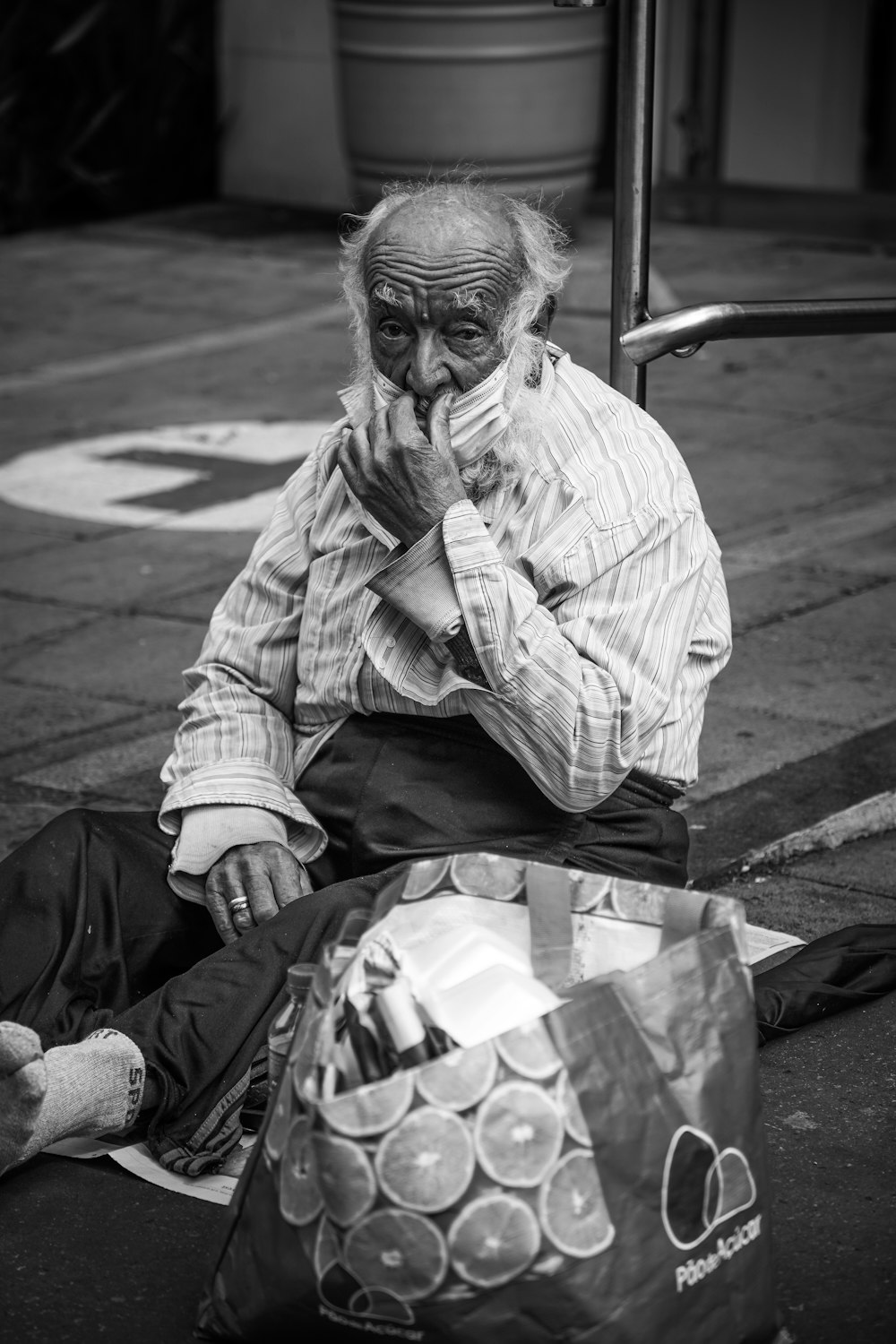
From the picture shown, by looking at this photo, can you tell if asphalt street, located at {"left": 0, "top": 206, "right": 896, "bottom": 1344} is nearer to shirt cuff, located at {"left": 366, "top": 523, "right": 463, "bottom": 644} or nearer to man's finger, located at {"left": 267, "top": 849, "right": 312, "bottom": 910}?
man's finger, located at {"left": 267, "top": 849, "right": 312, "bottom": 910}

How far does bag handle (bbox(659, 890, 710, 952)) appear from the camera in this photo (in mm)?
1966

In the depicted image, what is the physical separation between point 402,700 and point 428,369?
0.45m

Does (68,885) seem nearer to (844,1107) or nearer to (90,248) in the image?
(844,1107)

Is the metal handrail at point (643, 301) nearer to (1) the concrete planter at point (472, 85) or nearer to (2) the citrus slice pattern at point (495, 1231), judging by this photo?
(2) the citrus slice pattern at point (495, 1231)

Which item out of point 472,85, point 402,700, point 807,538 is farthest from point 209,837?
point 472,85

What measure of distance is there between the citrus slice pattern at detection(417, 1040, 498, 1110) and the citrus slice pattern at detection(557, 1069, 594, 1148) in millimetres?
67

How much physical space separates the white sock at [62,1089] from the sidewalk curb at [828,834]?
3.94ft

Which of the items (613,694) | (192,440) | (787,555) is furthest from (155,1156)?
(192,440)

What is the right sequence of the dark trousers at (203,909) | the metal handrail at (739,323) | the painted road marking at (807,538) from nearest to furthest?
the dark trousers at (203,909) → the metal handrail at (739,323) → the painted road marking at (807,538)

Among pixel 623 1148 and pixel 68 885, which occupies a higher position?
pixel 623 1148

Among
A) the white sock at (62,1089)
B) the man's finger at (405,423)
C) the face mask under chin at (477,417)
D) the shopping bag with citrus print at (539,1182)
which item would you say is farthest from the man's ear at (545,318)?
the white sock at (62,1089)

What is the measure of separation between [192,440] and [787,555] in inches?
92.3

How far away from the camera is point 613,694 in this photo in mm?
2391

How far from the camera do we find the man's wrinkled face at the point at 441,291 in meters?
2.51
